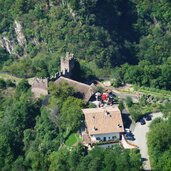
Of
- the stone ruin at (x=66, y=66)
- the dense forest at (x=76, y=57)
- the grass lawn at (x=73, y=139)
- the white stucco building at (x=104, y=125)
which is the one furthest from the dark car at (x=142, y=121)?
the stone ruin at (x=66, y=66)

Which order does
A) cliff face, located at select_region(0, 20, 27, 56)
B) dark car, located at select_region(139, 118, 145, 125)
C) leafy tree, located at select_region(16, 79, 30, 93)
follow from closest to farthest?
dark car, located at select_region(139, 118, 145, 125)
leafy tree, located at select_region(16, 79, 30, 93)
cliff face, located at select_region(0, 20, 27, 56)

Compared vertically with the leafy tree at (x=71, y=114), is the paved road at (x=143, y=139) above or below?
below

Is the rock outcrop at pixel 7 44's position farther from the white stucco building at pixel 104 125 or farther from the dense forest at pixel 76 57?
the white stucco building at pixel 104 125

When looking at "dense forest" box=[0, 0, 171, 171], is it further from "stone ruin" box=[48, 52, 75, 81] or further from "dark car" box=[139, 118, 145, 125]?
"stone ruin" box=[48, 52, 75, 81]

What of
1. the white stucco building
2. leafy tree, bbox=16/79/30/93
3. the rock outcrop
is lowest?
the rock outcrop

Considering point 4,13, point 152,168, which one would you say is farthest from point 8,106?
point 4,13

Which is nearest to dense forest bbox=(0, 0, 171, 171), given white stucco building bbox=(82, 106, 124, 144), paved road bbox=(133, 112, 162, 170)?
paved road bbox=(133, 112, 162, 170)

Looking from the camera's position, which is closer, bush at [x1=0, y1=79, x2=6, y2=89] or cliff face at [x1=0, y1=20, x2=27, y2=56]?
bush at [x1=0, y1=79, x2=6, y2=89]
